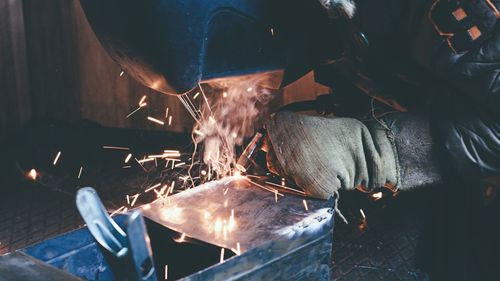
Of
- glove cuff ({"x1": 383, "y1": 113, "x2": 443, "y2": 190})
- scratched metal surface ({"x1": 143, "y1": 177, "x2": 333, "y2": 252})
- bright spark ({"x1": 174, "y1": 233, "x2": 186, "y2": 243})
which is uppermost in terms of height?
bright spark ({"x1": 174, "y1": 233, "x2": 186, "y2": 243})

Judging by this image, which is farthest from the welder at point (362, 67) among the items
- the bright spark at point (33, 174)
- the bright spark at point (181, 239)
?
the bright spark at point (33, 174)

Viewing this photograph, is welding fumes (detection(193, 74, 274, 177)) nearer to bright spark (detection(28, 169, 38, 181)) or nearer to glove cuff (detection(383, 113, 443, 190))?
glove cuff (detection(383, 113, 443, 190))

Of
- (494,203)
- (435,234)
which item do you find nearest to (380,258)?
(435,234)

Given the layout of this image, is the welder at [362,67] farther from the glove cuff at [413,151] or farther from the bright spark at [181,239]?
the bright spark at [181,239]

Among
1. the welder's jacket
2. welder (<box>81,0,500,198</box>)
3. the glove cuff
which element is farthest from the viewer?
the glove cuff

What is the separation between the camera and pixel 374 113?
2.34 metres

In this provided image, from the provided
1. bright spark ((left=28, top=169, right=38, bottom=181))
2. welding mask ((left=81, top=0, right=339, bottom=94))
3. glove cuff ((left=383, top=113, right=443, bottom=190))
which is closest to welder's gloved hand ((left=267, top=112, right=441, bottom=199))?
glove cuff ((left=383, top=113, right=443, bottom=190))

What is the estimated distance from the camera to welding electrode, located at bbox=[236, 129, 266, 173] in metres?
2.27

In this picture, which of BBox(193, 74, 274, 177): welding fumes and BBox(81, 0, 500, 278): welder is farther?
BBox(193, 74, 274, 177): welding fumes

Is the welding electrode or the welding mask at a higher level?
the welding mask

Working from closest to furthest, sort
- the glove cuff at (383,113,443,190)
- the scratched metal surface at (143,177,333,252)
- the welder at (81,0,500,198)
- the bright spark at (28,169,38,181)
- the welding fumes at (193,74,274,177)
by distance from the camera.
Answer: the welder at (81,0,500,198) < the scratched metal surface at (143,177,333,252) < the glove cuff at (383,113,443,190) < the welding fumes at (193,74,274,177) < the bright spark at (28,169,38,181)

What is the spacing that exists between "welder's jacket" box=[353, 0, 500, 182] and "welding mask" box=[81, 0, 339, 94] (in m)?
0.31

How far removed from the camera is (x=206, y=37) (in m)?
1.61

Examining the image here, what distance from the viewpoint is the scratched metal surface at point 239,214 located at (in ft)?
6.12
